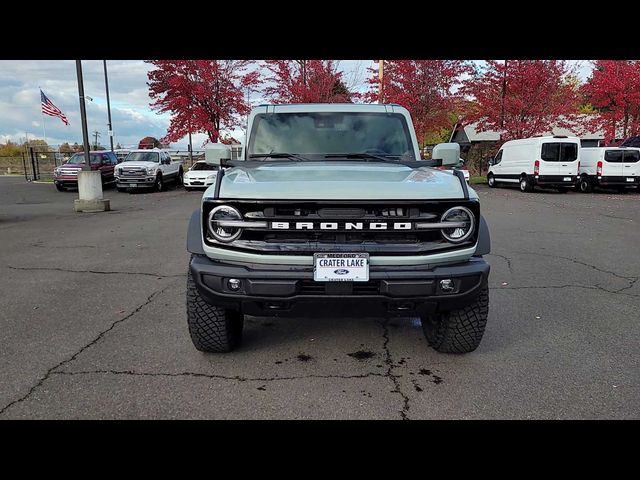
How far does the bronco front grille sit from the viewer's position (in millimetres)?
3088

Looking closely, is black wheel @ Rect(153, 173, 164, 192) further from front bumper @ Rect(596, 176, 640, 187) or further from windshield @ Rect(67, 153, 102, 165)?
front bumper @ Rect(596, 176, 640, 187)

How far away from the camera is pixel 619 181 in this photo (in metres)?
19.7

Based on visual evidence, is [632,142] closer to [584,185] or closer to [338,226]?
[584,185]

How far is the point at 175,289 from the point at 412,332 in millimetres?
2852

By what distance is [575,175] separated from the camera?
64.1 ft

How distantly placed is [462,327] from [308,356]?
1.19 m

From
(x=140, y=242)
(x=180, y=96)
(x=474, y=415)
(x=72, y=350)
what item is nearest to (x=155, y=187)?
(x=180, y=96)

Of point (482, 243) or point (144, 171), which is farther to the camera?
point (144, 171)

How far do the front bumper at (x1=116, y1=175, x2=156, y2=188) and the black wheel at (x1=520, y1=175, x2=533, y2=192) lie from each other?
16.1 meters

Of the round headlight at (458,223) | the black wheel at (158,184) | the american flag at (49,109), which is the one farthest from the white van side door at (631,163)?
the american flag at (49,109)

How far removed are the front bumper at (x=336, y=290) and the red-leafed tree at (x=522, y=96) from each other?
22.7 metres

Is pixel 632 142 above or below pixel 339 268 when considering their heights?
above

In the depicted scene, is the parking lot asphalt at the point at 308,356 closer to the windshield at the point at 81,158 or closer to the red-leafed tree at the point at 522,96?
the windshield at the point at 81,158

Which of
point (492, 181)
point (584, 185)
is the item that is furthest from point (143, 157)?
point (584, 185)
